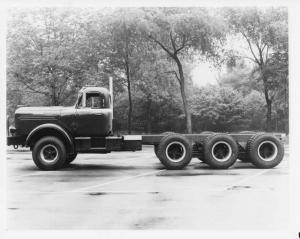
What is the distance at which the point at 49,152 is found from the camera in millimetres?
10258

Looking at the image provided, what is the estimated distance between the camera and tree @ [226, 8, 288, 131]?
9.59 m

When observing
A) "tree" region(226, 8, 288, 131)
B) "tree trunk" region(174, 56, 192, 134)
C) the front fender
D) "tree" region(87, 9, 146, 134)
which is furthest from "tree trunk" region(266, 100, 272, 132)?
the front fender

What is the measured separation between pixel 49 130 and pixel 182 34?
18.5ft

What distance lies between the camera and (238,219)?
600 cm

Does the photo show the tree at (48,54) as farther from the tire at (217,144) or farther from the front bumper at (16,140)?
the tire at (217,144)

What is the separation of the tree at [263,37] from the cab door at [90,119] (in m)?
4.16

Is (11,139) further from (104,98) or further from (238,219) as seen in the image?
(238,219)

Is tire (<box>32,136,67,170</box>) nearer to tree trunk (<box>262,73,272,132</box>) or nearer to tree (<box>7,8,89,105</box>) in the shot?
tree (<box>7,8,89,105</box>)

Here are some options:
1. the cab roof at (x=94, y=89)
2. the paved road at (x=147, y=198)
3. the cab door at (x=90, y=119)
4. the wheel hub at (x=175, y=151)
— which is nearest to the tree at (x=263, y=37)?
the paved road at (x=147, y=198)

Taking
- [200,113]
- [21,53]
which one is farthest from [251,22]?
[21,53]

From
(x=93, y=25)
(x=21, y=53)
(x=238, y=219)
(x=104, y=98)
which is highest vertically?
(x=93, y=25)

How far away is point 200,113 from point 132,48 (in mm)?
2887

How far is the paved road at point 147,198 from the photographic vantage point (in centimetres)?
590

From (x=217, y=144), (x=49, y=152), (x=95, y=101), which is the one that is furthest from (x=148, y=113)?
(x=49, y=152)
